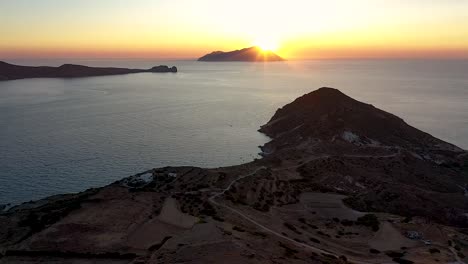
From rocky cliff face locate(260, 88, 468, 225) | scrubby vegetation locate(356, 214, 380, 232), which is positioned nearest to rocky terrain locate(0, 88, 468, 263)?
scrubby vegetation locate(356, 214, 380, 232)

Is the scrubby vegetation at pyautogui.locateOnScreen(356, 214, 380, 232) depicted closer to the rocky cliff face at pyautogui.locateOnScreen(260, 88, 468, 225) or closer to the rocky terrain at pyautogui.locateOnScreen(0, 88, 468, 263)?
the rocky terrain at pyautogui.locateOnScreen(0, 88, 468, 263)

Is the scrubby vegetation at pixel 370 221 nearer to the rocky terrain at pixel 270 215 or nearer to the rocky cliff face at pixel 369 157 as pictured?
the rocky terrain at pixel 270 215

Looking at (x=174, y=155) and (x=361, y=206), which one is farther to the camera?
(x=174, y=155)

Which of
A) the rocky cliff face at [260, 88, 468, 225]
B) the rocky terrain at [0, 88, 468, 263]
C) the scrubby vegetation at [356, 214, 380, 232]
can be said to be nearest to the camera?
the rocky terrain at [0, 88, 468, 263]

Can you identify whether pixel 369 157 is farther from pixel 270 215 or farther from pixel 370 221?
pixel 270 215

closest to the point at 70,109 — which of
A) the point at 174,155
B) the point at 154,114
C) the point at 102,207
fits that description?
the point at 154,114

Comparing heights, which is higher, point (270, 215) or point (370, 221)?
point (270, 215)

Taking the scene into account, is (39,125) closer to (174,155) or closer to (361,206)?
(174,155)

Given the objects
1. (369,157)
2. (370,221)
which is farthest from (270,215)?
(369,157)
